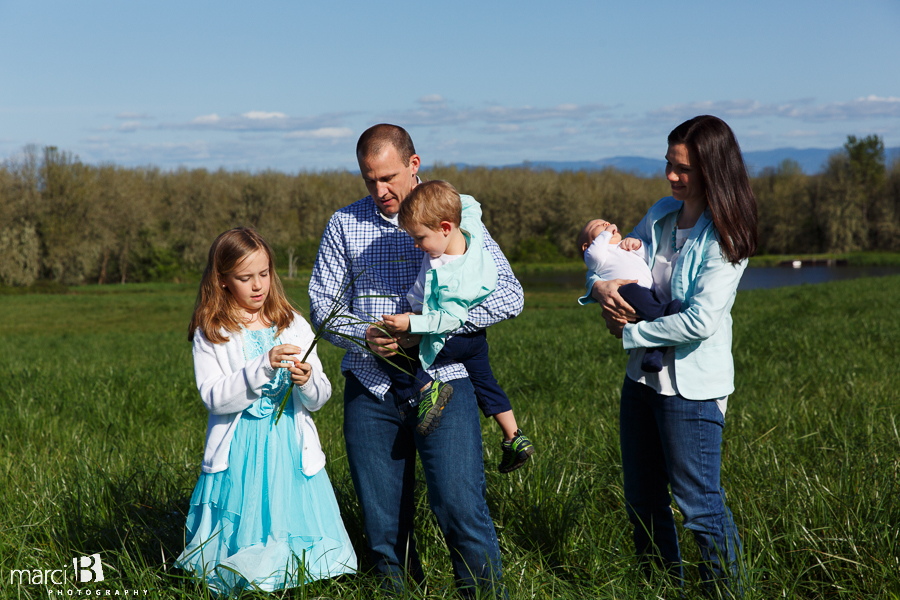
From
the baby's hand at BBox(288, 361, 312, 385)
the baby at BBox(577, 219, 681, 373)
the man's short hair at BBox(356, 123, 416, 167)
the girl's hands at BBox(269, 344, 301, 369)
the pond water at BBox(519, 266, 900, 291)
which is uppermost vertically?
the man's short hair at BBox(356, 123, 416, 167)

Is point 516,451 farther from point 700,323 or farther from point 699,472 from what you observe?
point 700,323

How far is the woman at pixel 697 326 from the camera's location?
7.84ft

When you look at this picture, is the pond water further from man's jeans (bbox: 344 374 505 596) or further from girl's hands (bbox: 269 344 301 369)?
girl's hands (bbox: 269 344 301 369)

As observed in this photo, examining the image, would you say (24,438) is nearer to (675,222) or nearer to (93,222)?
(675,222)

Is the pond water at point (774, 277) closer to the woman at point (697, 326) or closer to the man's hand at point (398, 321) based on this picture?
the woman at point (697, 326)

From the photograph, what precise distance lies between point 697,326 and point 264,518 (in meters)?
1.74

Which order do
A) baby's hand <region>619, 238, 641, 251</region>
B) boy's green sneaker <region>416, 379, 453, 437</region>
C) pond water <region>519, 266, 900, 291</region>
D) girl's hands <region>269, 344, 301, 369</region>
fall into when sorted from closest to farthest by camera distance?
girl's hands <region>269, 344, 301, 369</region> → boy's green sneaker <region>416, 379, 453, 437</region> → baby's hand <region>619, 238, 641, 251</region> → pond water <region>519, 266, 900, 291</region>

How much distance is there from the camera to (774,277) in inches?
2037

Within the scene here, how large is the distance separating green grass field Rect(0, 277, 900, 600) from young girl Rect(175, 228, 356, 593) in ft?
0.48

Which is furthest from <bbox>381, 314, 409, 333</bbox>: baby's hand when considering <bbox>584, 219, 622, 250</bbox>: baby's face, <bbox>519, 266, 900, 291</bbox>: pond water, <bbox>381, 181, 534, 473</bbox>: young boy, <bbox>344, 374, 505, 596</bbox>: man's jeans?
<bbox>519, 266, 900, 291</bbox>: pond water

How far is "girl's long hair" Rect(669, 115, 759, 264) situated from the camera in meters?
2.38

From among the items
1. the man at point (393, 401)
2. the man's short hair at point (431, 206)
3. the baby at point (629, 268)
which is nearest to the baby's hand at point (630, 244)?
the baby at point (629, 268)

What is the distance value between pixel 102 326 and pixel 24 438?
2278cm

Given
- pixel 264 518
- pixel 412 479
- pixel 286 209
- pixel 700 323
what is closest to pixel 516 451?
pixel 412 479
